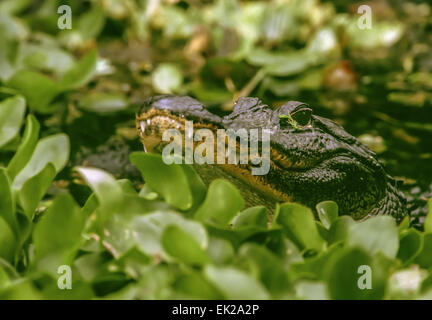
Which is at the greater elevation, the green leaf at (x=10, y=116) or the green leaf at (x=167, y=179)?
the green leaf at (x=10, y=116)

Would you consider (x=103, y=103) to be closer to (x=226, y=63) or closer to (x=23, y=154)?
(x=226, y=63)

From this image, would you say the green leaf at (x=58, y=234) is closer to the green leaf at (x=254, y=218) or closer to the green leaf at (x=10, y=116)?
the green leaf at (x=254, y=218)

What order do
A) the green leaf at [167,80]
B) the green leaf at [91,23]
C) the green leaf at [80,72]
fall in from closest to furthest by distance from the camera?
the green leaf at [80,72], the green leaf at [167,80], the green leaf at [91,23]

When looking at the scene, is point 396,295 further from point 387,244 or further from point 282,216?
point 282,216

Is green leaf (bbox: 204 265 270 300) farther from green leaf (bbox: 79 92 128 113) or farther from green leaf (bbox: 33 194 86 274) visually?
green leaf (bbox: 79 92 128 113)

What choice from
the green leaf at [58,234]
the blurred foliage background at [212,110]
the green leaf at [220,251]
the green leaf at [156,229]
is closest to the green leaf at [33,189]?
the blurred foliage background at [212,110]
